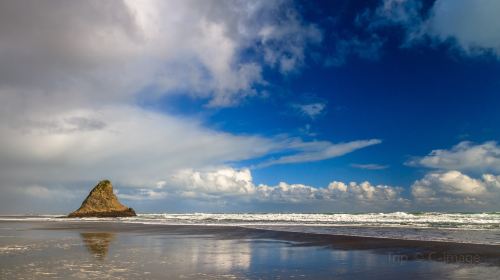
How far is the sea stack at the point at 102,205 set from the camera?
85938mm

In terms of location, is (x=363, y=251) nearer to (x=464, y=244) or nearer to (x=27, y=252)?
(x=464, y=244)

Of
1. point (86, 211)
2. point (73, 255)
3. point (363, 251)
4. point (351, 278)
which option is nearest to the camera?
point (351, 278)

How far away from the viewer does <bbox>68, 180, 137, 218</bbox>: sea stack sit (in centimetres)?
8594

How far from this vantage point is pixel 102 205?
87.9 m

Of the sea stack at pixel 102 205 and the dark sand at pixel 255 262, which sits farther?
the sea stack at pixel 102 205

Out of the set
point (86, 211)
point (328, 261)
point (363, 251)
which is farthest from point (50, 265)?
point (86, 211)

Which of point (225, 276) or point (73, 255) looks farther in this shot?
point (73, 255)

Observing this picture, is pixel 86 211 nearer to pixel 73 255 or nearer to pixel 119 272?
pixel 73 255

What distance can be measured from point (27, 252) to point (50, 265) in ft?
18.0

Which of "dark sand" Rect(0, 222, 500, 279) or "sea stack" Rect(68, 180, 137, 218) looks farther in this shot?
"sea stack" Rect(68, 180, 137, 218)

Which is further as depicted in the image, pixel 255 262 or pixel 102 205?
pixel 102 205

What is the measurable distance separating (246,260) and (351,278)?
5.54m

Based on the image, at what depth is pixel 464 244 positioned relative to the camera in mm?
23688

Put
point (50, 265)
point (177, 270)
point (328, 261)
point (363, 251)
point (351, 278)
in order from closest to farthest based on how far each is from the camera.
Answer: point (351, 278) < point (177, 270) < point (50, 265) < point (328, 261) < point (363, 251)
